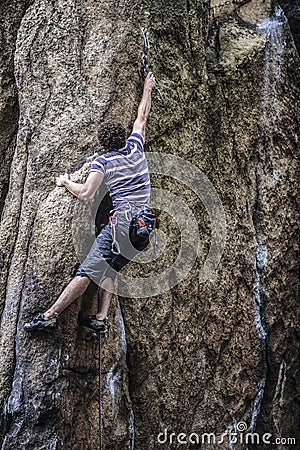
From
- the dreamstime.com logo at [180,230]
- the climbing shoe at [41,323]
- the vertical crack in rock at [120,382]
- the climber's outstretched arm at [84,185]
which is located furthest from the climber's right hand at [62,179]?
the vertical crack in rock at [120,382]

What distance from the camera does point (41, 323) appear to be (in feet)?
18.5

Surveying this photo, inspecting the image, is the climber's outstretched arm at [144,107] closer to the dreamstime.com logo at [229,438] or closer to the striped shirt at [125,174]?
the striped shirt at [125,174]

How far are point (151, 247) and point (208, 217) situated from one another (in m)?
0.97

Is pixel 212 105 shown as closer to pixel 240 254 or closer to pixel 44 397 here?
pixel 240 254

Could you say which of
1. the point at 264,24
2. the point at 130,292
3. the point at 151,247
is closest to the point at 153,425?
the point at 130,292

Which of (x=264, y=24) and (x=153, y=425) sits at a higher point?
(x=264, y=24)

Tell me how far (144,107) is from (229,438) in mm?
4191

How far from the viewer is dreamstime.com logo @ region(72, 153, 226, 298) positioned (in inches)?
260

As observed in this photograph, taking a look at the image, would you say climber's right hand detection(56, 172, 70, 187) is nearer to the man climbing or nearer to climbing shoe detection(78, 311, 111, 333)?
the man climbing

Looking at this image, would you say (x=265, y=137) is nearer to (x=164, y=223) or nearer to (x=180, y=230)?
(x=180, y=230)

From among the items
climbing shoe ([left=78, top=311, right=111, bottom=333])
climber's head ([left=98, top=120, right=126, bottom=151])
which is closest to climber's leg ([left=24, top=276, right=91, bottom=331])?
climbing shoe ([left=78, top=311, right=111, bottom=333])

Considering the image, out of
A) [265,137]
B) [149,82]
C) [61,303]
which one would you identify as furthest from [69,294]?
[265,137]

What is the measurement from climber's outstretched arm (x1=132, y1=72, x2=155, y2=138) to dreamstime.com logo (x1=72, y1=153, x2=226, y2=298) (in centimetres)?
55

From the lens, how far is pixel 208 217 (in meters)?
7.25
